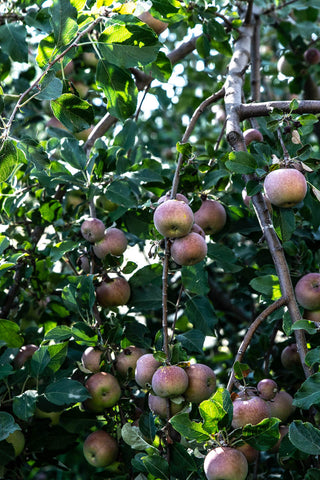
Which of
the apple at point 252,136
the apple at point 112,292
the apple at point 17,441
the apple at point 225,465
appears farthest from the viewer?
the apple at point 252,136

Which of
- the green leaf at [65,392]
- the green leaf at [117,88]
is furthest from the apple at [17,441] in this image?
the green leaf at [117,88]

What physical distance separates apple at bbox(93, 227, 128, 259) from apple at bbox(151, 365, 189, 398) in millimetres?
478

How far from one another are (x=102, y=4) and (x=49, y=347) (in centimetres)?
85

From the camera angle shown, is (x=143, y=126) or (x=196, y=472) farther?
(x=143, y=126)

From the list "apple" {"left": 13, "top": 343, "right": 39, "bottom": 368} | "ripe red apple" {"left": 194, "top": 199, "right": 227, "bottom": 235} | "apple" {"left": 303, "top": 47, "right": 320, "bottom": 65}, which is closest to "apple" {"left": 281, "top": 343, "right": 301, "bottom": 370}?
"ripe red apple" {"left": 194, "top": 199, "right": 227, "bottom": 235}

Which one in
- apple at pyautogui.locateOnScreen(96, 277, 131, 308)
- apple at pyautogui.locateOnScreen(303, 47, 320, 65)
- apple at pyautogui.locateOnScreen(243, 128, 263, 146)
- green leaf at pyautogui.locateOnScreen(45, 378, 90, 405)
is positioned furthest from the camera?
apple at pyautogui.locateOnScreen(303, 47, 320, 65)

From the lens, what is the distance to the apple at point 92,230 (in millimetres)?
1603

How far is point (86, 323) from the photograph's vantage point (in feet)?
4.91

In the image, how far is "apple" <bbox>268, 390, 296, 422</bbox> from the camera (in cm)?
144

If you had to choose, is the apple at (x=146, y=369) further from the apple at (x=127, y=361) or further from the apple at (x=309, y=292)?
the apple at (x=309, y=292)

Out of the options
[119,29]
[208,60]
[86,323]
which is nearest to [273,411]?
[86,323]

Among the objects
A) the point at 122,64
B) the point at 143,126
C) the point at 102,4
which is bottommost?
the point at 143,126

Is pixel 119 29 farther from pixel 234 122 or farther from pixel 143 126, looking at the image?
pixel 143 126

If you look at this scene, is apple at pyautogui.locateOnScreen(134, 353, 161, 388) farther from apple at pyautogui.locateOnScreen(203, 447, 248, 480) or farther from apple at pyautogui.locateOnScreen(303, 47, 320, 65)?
apple at pyautogui.locateOnScreen(303, 47, 320, 65)
